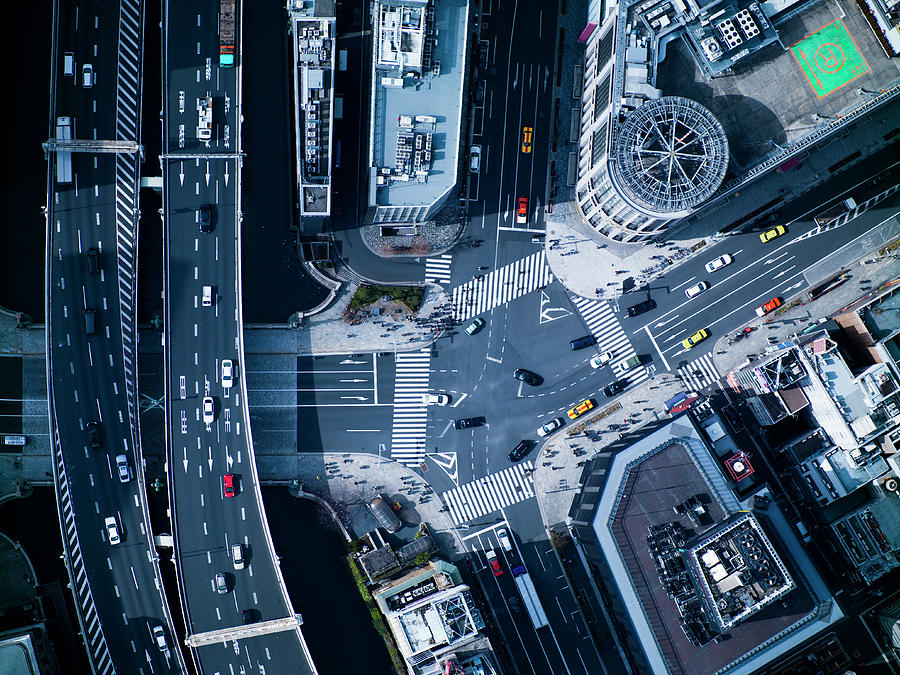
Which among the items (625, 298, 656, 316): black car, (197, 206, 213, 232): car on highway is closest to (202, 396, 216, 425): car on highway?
(197, 206, 213, 232): car on highway

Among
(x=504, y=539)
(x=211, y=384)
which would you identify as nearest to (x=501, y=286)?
(x=504, y=539)

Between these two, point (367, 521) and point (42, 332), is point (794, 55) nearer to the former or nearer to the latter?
point (367, 521)

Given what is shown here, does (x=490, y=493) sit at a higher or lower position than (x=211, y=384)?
lower

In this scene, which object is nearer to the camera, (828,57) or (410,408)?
(828,57)

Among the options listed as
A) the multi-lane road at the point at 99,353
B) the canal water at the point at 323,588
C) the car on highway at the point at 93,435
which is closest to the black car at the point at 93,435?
the car on highway at the point at 93,435

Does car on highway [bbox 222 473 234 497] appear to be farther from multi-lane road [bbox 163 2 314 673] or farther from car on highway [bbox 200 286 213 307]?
car on highway [bbox 200 286 213 307]

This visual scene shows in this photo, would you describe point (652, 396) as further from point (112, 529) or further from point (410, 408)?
point (112, 529)

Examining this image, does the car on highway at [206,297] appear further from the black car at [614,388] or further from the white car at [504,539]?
the black car at [614,388]
